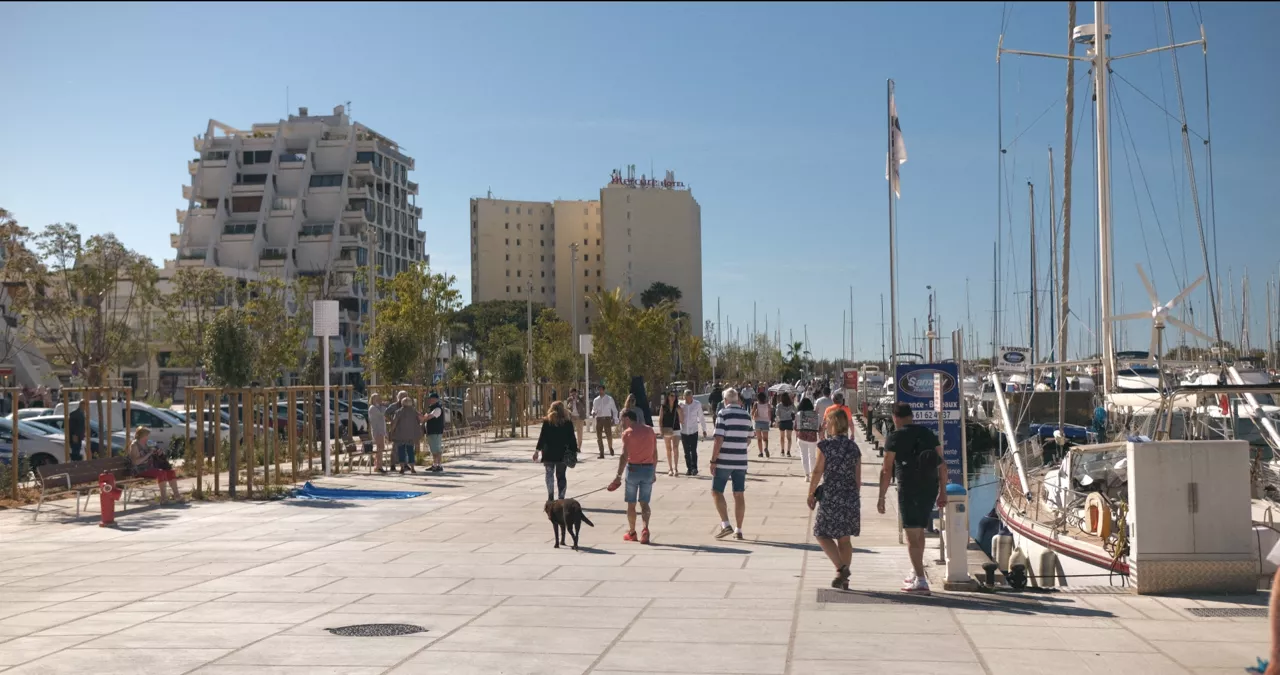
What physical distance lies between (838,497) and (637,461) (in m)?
4.17

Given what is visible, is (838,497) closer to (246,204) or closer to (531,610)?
(531,610)

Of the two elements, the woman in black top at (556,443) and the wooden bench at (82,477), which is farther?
the wooden bench at (82,477)

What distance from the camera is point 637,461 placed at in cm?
1430

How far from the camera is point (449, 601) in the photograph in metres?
9.91

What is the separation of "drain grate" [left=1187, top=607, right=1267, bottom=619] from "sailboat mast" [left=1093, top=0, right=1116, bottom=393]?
42.6 ft

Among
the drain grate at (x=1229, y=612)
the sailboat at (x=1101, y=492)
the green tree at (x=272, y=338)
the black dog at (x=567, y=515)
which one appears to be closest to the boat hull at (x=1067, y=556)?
the sailboat at (x=1101, y=492)

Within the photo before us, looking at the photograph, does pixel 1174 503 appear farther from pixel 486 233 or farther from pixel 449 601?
pixel 486 233

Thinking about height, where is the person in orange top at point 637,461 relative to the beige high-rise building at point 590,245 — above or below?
below

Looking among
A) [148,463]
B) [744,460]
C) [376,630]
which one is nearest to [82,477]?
[148,463]

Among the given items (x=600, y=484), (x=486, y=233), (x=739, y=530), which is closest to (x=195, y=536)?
(x=739, y=530)

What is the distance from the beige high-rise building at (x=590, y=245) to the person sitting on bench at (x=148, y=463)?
441ft

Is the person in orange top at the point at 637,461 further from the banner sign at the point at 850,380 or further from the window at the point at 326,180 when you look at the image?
the window at the point at 326,180

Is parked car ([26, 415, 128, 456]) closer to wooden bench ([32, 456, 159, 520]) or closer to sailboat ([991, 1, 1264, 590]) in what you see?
wooden bench ([32, 456, 159, 520])

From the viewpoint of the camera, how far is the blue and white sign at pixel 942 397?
567 inches
